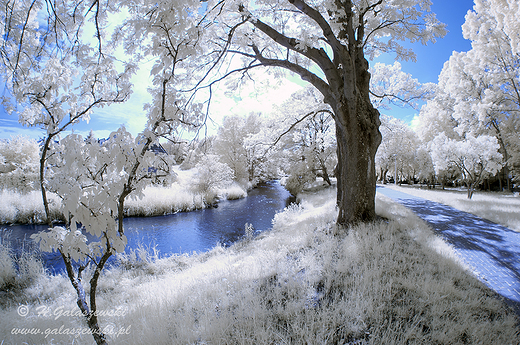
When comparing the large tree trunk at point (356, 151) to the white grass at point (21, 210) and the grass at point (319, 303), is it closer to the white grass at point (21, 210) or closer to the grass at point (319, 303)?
the grass at point (319, 303)

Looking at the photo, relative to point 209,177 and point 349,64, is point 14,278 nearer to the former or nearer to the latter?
point 349,64

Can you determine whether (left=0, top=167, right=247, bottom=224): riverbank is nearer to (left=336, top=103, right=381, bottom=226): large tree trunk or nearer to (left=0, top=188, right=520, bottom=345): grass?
(left=0, top=188, right=520, bottom=345): grass

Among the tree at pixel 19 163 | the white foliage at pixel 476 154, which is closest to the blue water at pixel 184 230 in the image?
the tree at pixel 19 163

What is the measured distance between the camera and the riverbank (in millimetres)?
10609

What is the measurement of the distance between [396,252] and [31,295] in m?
7.68

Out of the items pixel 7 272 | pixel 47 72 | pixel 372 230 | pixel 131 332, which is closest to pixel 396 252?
pixel 372 230

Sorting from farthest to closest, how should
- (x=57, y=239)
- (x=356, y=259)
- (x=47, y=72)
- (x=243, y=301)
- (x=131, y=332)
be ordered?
(x=356, y=259)
(x=243, y=301)
(x=131, y=332)
(x=47, y=72)
(x=57, y=239)

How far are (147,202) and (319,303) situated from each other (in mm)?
13167

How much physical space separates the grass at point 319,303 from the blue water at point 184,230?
12.5ft

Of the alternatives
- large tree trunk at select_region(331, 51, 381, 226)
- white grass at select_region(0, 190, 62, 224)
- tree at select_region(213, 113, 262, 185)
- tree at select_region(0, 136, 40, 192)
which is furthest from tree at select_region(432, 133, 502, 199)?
tree at select_region(0, 136, 40, 192)

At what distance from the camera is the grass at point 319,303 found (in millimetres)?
2330

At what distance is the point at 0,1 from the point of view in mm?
3070

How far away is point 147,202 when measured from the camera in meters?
13.5

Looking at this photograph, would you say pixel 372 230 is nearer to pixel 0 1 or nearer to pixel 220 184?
pixel 0 1
